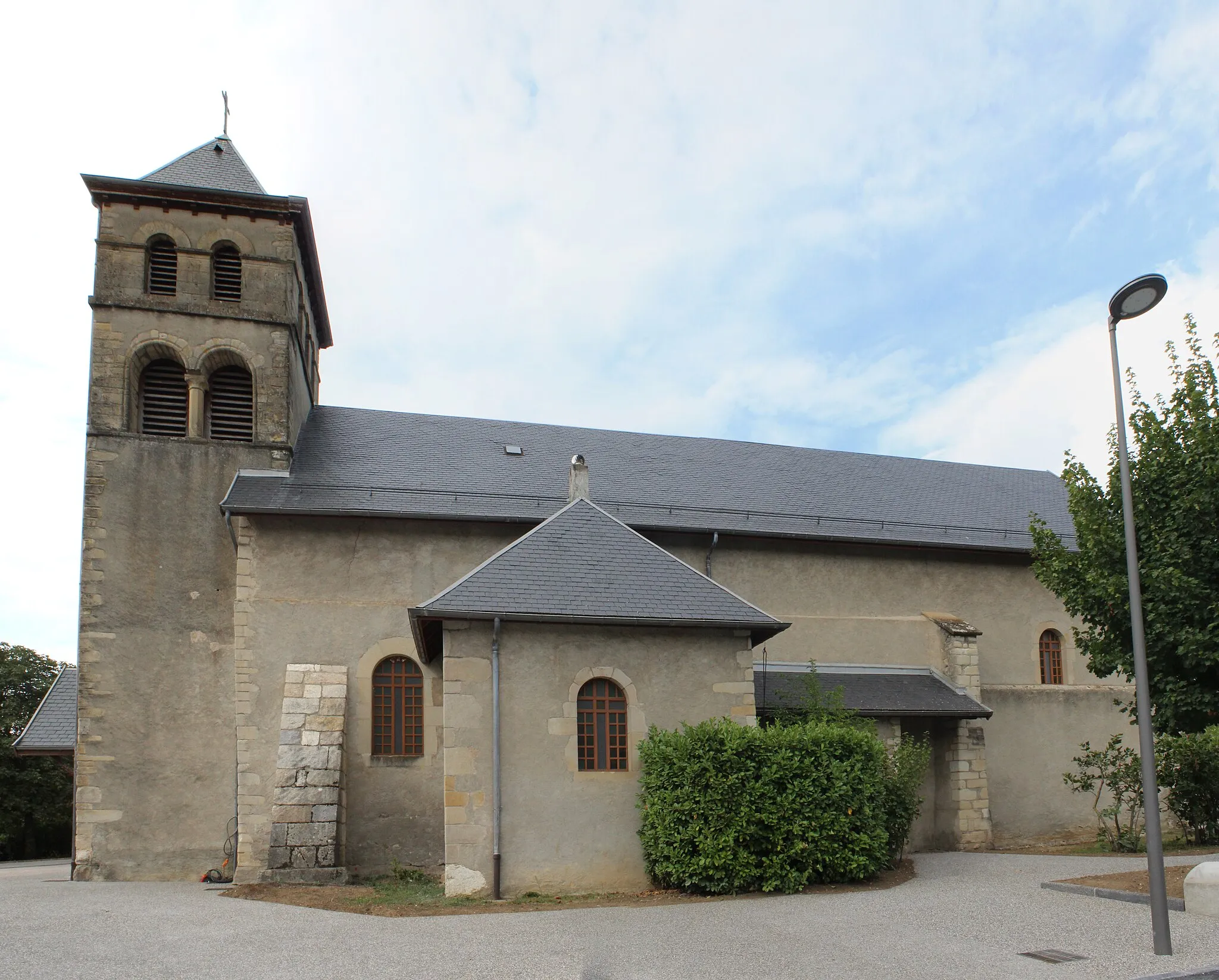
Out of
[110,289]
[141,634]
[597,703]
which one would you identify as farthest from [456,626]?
[110,289]

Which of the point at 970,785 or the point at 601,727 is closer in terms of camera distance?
the point at 601,727

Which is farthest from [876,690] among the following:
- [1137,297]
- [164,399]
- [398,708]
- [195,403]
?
[164,399]

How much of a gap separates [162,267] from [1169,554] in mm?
17207

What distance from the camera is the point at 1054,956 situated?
8.29 m

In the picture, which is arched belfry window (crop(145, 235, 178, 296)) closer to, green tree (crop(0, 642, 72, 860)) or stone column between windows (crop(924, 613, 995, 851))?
stone column between windows (crop(924, 613, 995, 851))

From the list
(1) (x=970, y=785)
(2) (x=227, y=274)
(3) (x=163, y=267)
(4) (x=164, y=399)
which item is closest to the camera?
(1) (x=970, y=785)

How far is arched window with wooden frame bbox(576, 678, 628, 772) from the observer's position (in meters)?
13.1

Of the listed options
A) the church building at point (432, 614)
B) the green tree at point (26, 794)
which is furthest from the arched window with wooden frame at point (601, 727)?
the green tree at point (26, 794)

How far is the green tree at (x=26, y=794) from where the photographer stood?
110 ft

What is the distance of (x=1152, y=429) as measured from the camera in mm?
12391

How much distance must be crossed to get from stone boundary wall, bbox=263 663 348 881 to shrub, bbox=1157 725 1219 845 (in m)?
13.3

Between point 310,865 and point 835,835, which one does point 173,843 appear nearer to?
point 310,865

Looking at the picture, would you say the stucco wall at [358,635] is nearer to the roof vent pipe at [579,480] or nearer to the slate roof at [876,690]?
the roof vent pipe at [579,480]

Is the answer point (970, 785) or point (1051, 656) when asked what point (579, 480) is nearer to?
point (970, 785)
